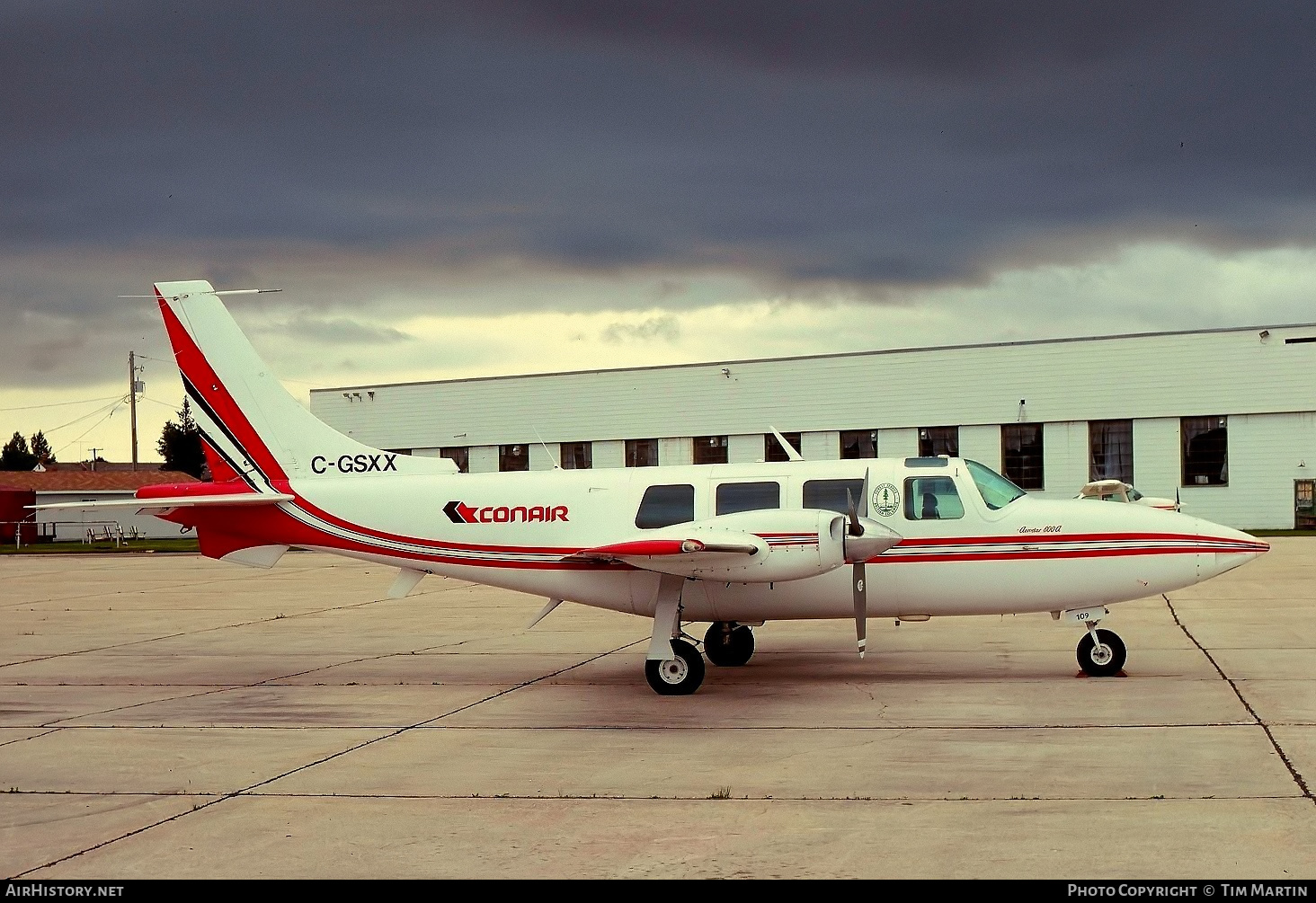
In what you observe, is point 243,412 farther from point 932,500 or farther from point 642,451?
point 642,451

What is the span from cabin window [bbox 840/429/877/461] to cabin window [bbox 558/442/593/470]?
12.6 m

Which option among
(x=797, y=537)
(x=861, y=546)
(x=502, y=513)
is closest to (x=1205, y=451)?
(x=861, y=546)

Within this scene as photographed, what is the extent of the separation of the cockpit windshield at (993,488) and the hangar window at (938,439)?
145 feet

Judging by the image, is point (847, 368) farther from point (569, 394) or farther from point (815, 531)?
point (815, 531)

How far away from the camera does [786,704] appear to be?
44.5ft

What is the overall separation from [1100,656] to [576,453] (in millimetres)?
51060

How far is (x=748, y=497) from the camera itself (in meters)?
15.2

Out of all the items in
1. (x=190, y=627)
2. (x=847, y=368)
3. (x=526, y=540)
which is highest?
(x=847, y=368)

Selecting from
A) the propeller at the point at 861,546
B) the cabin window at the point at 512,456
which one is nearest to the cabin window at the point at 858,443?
the cabin window at the point at 512,456

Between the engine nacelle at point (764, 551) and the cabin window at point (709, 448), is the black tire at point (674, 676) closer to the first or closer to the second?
the engine nacelle at point (764, 551)

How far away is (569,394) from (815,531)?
169ft

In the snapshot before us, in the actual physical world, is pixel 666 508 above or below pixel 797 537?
above

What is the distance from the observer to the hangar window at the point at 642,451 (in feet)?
208

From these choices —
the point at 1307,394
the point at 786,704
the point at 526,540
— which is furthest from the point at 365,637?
the point at 1307,394
